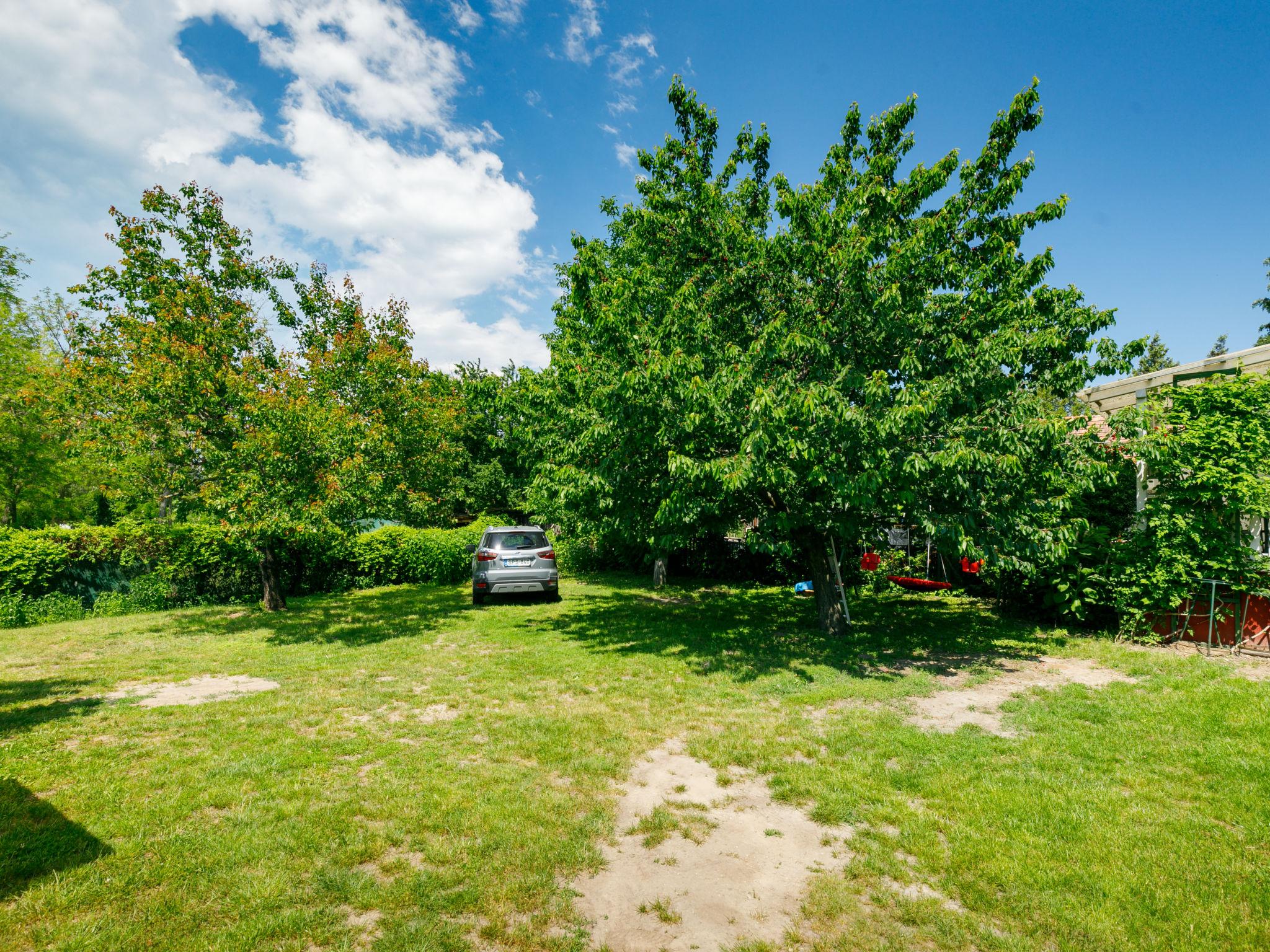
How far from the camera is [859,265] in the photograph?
24.3 ft

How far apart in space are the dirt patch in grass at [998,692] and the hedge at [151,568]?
9809 mm

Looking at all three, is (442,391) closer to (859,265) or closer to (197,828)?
(859,265)

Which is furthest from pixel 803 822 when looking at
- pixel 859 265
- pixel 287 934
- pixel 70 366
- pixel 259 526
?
pixel 70 366

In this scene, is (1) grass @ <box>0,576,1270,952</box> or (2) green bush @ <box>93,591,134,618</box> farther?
(2) green bush @ <box>93,591,134,618</box>

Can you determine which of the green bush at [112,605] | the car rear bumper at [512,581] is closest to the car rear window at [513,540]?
the car rear bumper at [512,581]

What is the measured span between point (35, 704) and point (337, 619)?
18.0ft

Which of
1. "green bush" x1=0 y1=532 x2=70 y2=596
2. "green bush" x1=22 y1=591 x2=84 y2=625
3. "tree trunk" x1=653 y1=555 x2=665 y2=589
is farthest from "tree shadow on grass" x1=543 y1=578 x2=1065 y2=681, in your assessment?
"green bush" x1=0 y1=532 x2=70 y2=596

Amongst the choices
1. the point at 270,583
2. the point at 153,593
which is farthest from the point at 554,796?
the point at 153,593

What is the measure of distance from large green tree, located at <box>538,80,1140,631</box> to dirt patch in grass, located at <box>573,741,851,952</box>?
11.0 feet

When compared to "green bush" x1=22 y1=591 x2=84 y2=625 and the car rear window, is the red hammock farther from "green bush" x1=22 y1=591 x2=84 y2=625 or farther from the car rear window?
"green bush" x1=22 y1=591 x2=84 y2=625

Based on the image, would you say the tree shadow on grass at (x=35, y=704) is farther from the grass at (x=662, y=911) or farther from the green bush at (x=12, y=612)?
the grass at (x=662, y=911)

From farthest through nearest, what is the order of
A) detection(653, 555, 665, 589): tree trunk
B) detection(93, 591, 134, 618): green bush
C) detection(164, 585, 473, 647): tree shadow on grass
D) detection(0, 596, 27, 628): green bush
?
detection(653, 555, 665, 589): tree trunk
detection(93, 591, 134, 618): green bush
detection(0, 596, 27, 628): green bush
detection(164, 585, 473, 647): tree shadow on grass

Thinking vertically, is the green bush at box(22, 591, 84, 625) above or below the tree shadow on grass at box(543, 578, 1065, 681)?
below

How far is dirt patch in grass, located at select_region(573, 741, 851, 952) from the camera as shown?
2.91 m
